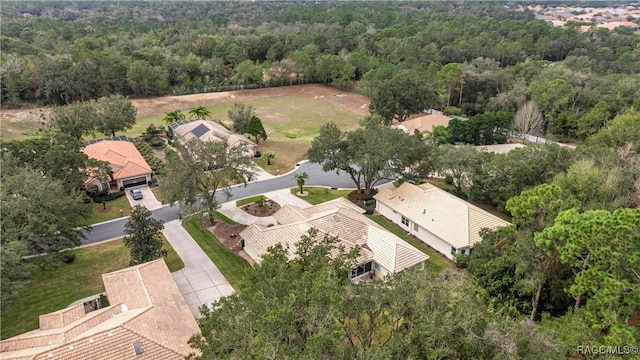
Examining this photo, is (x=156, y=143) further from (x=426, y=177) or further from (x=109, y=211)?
(x=426, y=177)

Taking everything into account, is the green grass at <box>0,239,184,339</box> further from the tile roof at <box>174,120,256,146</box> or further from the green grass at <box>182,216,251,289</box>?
the tile roof at <box>174,120,256,146</box>

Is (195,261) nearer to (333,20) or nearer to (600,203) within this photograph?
(600,203)

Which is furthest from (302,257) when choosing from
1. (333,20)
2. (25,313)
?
(333,20)

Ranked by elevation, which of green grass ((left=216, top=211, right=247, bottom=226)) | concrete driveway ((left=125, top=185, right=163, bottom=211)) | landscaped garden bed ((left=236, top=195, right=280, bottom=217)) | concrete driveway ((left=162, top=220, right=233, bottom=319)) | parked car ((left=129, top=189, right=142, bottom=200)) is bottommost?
landscaped garden bed ((left=236, top=195, right=280, bottom=217))

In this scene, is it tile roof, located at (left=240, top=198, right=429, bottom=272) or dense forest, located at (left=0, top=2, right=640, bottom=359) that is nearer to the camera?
dense forest, located at (left=0, top=2, right=640, bottom=359)

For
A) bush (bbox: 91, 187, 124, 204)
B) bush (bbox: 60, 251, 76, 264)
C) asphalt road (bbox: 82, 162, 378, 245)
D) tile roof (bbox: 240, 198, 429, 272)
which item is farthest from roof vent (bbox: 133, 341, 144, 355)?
bush (bbox: 91, 187, 124, 204)

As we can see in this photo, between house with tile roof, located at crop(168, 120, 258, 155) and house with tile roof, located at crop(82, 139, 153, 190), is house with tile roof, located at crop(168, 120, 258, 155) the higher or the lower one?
the lower one

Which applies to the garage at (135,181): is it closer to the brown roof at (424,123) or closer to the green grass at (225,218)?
the green grass at (225,218)
